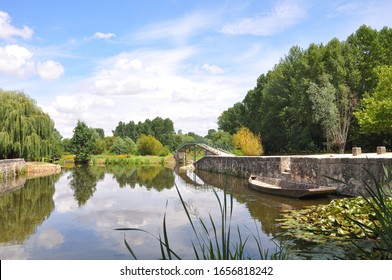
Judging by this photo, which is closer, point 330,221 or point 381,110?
point 330,221

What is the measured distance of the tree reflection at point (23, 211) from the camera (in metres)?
7.67

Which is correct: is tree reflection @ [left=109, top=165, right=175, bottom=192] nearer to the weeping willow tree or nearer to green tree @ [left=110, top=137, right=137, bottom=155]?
the weeping willow tree

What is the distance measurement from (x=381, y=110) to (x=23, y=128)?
71.4 feet

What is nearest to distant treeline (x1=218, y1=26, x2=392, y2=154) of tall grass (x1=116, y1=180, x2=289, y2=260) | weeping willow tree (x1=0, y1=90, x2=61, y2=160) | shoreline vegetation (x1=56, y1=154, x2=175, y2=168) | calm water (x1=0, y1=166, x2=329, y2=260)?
calm water (x1=0, y1=166, x2=329, y2=260)

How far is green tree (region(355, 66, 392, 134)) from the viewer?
21.3 metres

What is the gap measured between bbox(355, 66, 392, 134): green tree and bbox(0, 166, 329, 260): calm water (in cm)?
1203

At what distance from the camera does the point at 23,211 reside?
10609 mm

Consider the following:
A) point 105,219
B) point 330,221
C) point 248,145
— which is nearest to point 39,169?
point 248,145

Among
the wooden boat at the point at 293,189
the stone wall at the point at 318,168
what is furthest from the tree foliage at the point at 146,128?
the wooden boat at the point at 293,189

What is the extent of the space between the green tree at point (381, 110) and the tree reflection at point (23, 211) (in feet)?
59.3

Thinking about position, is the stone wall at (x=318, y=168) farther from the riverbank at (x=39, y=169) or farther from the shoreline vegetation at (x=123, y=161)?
the shoreline vegetation at (x=123, y=161)

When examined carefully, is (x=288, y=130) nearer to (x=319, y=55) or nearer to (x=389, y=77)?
(x=319, y=55)

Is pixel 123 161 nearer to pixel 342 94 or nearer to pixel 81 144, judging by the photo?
pixel 81 144
